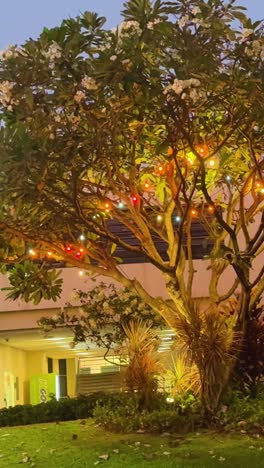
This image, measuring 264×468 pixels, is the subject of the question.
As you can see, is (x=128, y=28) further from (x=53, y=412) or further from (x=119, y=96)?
(x=53, y=412)

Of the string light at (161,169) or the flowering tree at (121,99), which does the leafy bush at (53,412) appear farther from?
the string light at (161,169)

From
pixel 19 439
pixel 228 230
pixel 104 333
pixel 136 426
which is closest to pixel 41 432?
pixel 19 439

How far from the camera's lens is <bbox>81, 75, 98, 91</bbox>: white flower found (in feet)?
24.3

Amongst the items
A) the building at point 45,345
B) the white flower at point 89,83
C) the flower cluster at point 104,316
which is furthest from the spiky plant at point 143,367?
the white flower at point 89,83

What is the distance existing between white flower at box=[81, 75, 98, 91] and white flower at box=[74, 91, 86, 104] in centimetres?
8

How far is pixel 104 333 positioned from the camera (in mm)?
14094

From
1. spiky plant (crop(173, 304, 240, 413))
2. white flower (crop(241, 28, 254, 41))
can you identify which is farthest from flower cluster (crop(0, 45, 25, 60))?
spiky plant (crop(173, 304, 240, 413))

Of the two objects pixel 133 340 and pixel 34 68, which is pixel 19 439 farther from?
pixel 34 68

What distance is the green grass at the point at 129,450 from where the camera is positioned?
7223 millimetres

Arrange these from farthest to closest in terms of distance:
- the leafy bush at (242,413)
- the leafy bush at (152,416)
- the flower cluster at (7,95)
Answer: the leafy bush at (152,416) → the leafy bush at (242,413) → the flower cluster at (7,95)

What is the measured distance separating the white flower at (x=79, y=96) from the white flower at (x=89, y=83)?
8 cm

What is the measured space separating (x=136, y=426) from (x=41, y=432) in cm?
139

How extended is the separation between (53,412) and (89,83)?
246 inches

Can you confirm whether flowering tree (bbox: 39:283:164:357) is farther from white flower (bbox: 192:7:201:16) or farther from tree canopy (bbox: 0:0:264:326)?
white flower (bbox: 192:7:201:16)
